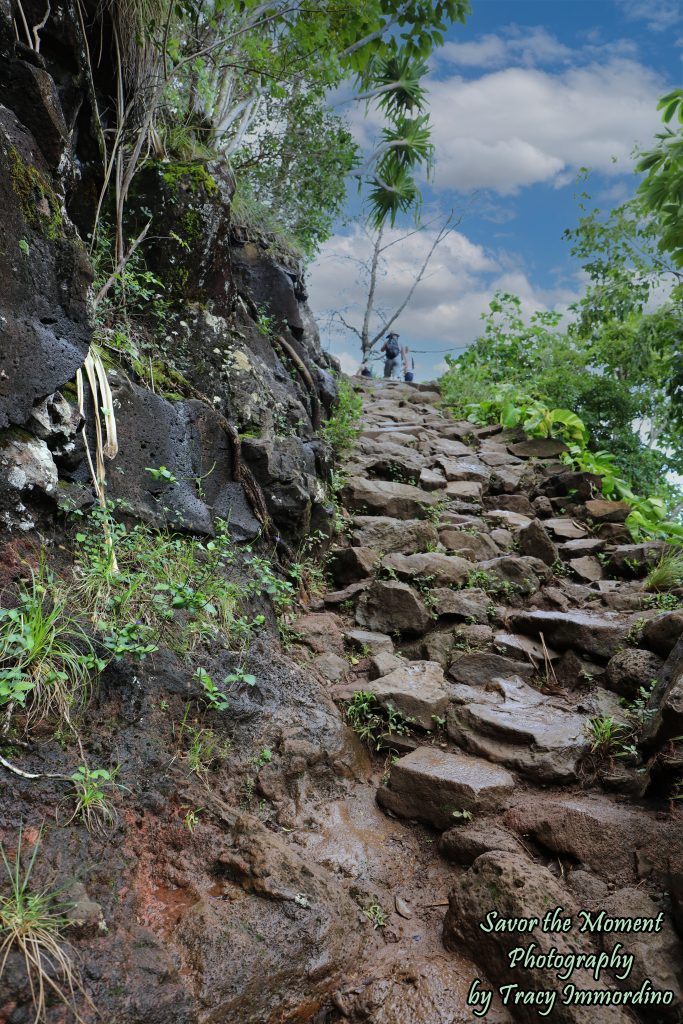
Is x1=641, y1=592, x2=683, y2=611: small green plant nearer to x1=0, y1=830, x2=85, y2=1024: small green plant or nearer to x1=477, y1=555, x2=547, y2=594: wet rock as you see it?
x1=477, y1=555, x2=547, y2=594: wet rock

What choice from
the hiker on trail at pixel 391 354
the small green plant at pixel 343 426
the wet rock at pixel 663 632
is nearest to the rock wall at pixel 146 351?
the small green plant at pixel 343 426

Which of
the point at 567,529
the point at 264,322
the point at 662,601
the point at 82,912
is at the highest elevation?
the point at 264,322

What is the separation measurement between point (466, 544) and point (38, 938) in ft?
16.9

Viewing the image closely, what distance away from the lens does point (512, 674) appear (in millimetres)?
4570

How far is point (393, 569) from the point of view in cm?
544

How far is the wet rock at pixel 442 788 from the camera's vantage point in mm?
3287

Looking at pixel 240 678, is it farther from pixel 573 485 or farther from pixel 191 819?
pixel 573 485

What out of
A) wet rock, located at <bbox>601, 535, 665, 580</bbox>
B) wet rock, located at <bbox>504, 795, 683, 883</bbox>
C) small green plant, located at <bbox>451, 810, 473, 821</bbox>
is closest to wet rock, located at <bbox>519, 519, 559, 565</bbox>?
wet rock, located at <bbox>601, 535, 665, 580</bbox>

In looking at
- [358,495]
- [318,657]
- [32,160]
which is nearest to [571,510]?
[358,495]

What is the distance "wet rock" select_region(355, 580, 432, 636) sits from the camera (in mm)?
4938

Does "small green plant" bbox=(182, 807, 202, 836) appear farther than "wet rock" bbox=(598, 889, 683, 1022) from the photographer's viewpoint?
Yes

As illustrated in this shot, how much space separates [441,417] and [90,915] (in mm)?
11179

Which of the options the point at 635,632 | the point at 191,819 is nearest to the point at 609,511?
the point at 635,632

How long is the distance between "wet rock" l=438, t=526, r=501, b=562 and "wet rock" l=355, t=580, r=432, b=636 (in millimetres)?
1419
